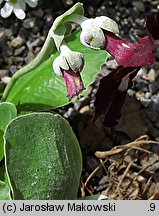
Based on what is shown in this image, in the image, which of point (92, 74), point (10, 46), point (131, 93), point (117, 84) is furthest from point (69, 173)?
point (10, 46)

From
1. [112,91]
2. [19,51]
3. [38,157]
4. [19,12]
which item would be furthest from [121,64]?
[19,51]

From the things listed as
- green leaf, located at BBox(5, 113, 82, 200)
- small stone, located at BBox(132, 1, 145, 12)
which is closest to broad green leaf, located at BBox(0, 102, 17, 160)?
green leaf, located at BBox(5, 113, 82, 200)

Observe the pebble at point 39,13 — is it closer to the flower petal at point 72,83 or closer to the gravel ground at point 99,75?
the gravel ground at point 99,75

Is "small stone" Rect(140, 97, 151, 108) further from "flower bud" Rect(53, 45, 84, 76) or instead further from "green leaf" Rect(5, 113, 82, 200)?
"flower bud" Rect(53, 45, 84, 76)

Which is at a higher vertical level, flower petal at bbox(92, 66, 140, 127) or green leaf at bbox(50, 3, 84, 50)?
green leaf at bbox(50, 3, 84, 50)

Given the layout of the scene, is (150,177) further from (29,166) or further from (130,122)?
(29,166)

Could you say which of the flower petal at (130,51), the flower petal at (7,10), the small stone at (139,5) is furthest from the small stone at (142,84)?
the flower petal at (130,51)
